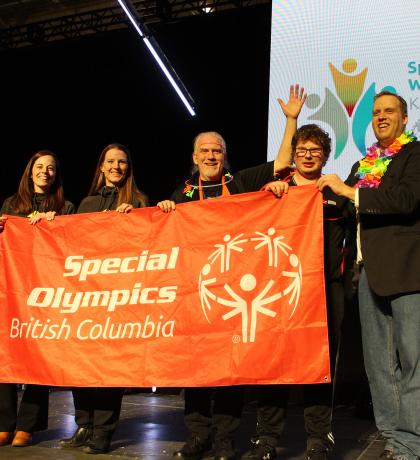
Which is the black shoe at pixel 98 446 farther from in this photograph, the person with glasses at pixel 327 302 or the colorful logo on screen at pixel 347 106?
the colorful logo on screen at pixel 347 106

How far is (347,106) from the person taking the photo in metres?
4.21

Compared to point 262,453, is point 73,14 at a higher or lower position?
higher

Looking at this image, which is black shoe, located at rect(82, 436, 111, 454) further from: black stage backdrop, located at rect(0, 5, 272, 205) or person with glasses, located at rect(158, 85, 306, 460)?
black stage backdrop, located at rect(0, 5, 272, 205)

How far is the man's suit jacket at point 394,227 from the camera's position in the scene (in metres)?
2.16

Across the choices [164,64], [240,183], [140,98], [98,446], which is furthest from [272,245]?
[140,98]

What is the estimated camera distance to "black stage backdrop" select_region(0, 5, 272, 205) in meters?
6.66

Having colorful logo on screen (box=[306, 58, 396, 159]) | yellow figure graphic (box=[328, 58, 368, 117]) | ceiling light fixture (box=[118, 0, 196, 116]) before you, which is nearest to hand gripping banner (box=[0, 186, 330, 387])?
colorful logo on screen (box=[306, 58, 396, 159])

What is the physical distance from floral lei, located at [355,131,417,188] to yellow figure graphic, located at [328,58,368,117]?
1897 mm

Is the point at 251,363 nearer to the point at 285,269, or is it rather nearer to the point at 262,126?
the point at 285,269

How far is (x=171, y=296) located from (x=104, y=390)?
1.82 feet

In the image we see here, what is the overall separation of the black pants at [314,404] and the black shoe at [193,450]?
0.78ft

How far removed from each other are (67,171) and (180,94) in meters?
2.11

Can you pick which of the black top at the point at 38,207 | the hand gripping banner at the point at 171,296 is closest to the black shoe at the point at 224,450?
the hand gripping banner at the point at 171,296

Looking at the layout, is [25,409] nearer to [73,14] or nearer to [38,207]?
[38,207]
